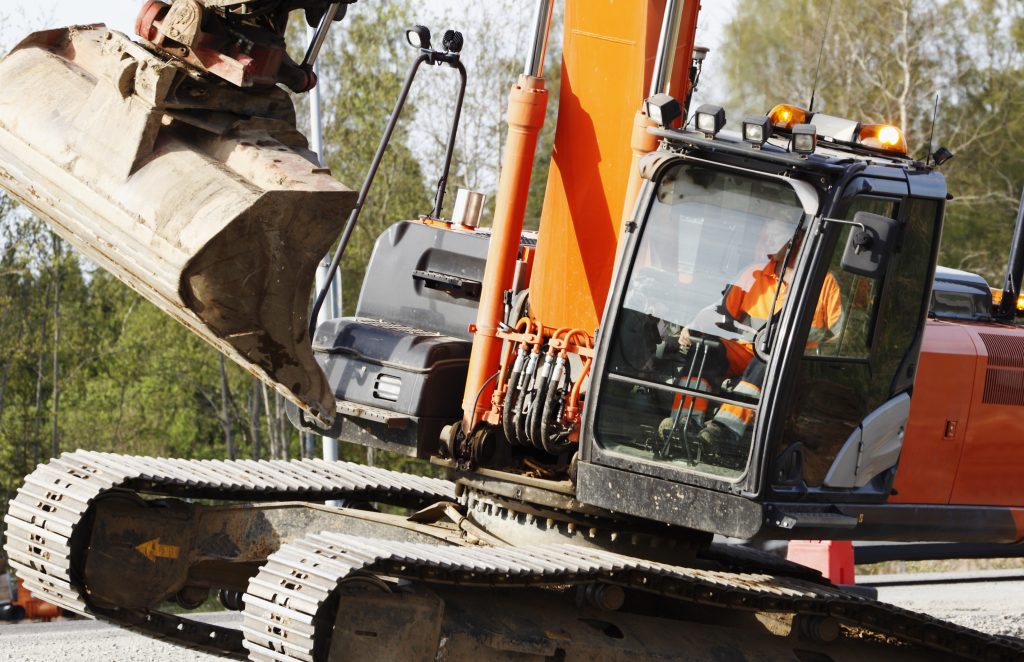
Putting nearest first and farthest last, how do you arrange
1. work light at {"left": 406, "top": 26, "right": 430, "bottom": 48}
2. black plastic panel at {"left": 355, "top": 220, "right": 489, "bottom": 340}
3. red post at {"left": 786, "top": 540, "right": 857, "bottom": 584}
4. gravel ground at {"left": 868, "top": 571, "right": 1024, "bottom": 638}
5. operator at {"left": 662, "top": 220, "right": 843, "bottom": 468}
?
operator at {"left": 662, "top": 220, "right": 843, "bottom": 468}, work light at {"left": 406, "top": 26, "right": 430, "bottom": 48}, black plastic panel at {"left": 355, "top": 220, "right": 489, "bottom": 340}, gravel ground at {"left": 868, "top": 571, "right": 1024, "bottom": 638}, red post at {"left": 786, "top": 540, "right": 857, "bottom": 584}

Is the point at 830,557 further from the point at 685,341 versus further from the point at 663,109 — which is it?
the point at 663,109

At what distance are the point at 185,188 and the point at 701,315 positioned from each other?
202 centimetres

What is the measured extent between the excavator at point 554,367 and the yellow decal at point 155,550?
1 centimetres

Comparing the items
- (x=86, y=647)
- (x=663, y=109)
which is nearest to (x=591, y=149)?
(x=663, y=109)

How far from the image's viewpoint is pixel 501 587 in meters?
5.43

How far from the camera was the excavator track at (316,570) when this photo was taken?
4.96 metres

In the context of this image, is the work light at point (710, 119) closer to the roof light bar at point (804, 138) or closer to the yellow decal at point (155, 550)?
the roof light bar at point (804, 138)

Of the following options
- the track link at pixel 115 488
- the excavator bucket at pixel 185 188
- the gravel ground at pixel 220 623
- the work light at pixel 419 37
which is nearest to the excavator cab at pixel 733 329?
the excavator bucket at pixel 185 188

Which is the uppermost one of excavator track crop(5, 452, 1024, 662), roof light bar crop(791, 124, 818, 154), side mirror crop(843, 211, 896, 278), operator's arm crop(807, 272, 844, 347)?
roof light bar crop(791, 124, 818, 154)

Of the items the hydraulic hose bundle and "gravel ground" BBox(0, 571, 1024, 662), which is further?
"gravel ground" BBox(0, 571, 1024, 662)

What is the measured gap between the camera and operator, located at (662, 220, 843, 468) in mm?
5551

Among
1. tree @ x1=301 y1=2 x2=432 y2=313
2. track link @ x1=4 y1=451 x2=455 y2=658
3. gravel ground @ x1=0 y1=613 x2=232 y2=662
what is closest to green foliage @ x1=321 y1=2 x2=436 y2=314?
tree @ x1=301 y1=2 x2=432 y2=313

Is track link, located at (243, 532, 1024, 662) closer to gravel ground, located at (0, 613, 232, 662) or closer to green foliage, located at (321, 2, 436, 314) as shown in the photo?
gravel ground, located at (0, 613, 232, 662)

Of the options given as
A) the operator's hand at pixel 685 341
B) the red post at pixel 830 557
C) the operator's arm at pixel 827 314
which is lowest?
the red post at pixel 830 557
